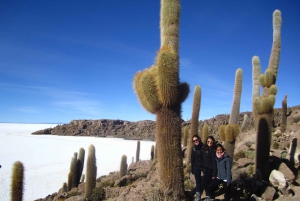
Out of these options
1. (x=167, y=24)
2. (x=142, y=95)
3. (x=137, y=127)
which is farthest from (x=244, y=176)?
(x=137, y=127)

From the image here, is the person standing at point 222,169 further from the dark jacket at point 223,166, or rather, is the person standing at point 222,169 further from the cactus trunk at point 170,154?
the cactus trunk at point 170,154

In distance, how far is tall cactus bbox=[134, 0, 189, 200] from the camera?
230 inches

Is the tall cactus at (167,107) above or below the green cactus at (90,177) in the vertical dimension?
above

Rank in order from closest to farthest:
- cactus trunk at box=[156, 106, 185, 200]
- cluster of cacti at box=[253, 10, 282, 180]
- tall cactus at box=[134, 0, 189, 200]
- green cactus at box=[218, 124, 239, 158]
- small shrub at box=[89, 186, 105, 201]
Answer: tall cactus at box=[134, 0, 189, 200] < cactus trunk at box=[156, 106, 185, 200] < cluster of cacti at box=[253, 10, 282, 180] < green cactus at box=[218, 124, 239, 158] < small shrub at box=[89, 186, 105, 201]

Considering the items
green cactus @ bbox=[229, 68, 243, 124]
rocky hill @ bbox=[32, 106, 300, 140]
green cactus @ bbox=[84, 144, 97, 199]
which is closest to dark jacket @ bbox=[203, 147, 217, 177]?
green cactus @ bbox=[84, 144, 97, 199]

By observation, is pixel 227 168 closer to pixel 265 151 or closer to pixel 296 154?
pixel 265 151

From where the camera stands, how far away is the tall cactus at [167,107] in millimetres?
5832

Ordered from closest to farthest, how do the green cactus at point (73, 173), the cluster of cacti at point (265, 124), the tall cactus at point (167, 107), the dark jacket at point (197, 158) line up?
1. the dark jacket at point (197, 158)
2. the tall cactus at point (167, 107)
3. the cluster of cacti at point (265, 124)
4. the green cactus at point (73, 173)

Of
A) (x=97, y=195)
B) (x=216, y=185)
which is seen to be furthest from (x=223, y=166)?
(x=97, y=195)

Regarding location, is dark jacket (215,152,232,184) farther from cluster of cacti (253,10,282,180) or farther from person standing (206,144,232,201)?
cluster of cacti (253,10,282,180)

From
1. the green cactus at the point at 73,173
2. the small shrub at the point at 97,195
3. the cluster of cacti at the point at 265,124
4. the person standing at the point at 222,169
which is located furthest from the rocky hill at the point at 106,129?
the person standing at the point at 222,169

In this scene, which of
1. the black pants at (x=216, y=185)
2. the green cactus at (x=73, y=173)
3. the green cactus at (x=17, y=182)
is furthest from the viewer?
the green cactus at (x=73, y=173)

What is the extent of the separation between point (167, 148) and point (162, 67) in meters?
2.09

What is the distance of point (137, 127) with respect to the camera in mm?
62625
